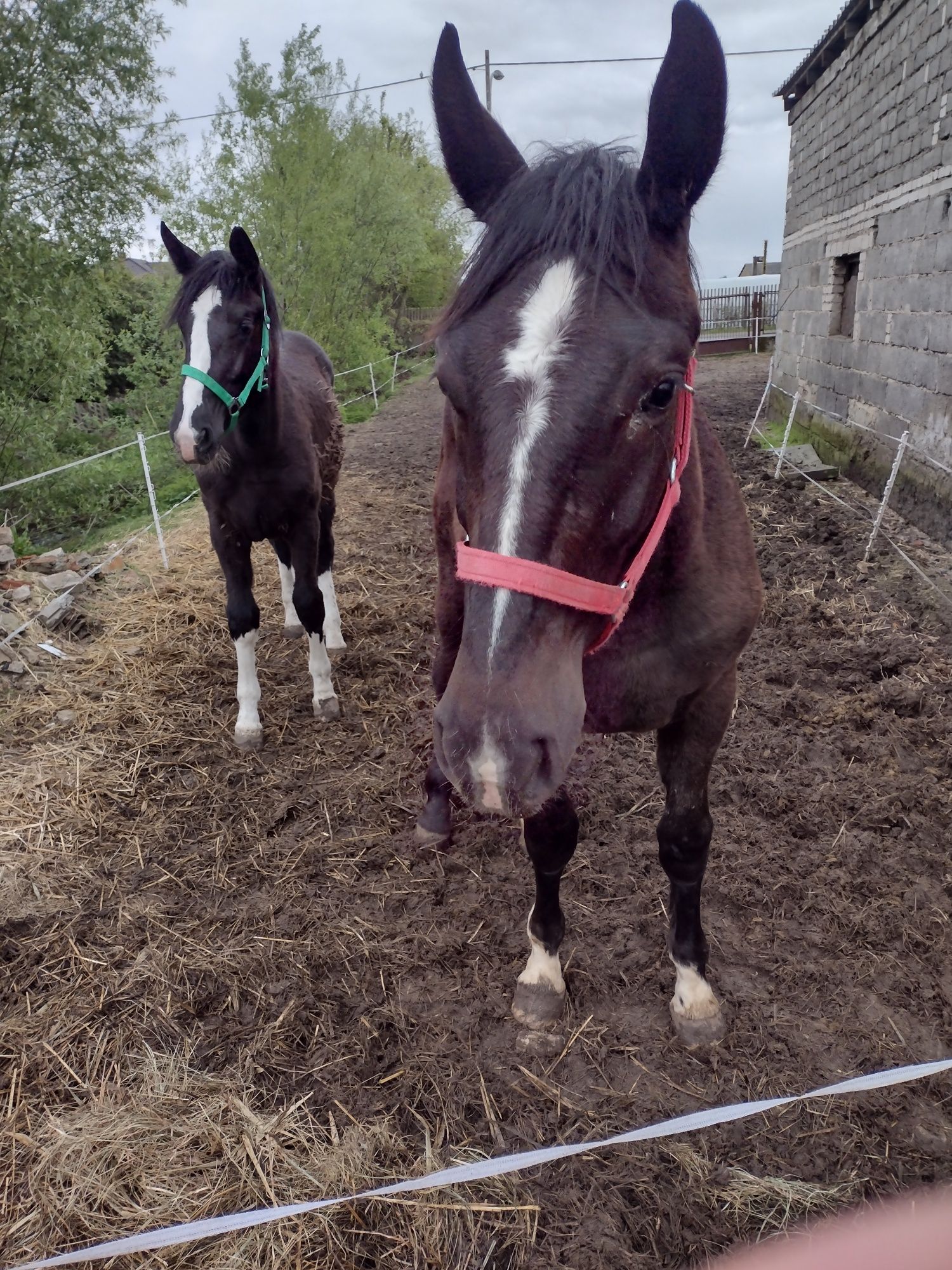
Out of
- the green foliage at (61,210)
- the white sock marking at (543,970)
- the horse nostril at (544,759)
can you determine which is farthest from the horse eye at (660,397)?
the green foliage at (61,210)

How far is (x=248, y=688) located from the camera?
392cm

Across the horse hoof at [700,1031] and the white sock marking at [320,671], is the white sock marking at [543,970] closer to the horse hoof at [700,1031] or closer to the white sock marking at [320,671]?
the horse hoof at [700,1031]

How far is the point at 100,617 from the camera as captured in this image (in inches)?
204

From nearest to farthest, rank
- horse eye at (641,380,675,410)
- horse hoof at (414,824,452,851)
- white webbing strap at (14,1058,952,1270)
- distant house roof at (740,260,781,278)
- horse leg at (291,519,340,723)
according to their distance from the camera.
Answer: horse eye at (641,380,675,410) → white webbing strap at (14,1058,952,1270) → horse hoof at (414,824,452,851) → horse leg at (291,519,340,723) → distant house roof at (740,260,781,278)

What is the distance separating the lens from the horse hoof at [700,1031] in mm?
2160

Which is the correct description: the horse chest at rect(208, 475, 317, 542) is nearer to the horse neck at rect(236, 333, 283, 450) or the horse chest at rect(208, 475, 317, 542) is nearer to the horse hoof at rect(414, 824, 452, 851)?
the horse neck at rect(236, 333, 283, 450)

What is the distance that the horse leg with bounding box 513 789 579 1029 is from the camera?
2.19 metres

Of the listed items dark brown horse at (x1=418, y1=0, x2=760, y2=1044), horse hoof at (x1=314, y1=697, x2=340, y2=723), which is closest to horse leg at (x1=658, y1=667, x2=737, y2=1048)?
dark brown horse at (x1=418, y1=0, x2=760, y2=1044)

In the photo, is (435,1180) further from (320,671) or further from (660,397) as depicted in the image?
(320,671)

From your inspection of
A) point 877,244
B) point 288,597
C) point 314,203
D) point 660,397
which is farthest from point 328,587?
point 314,203

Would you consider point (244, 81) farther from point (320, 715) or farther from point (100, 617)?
point (320, 715)

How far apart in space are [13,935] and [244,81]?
15215 millimetres

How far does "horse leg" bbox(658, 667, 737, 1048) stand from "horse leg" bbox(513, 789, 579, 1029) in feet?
0.95

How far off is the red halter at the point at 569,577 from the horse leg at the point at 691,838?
0.65m
